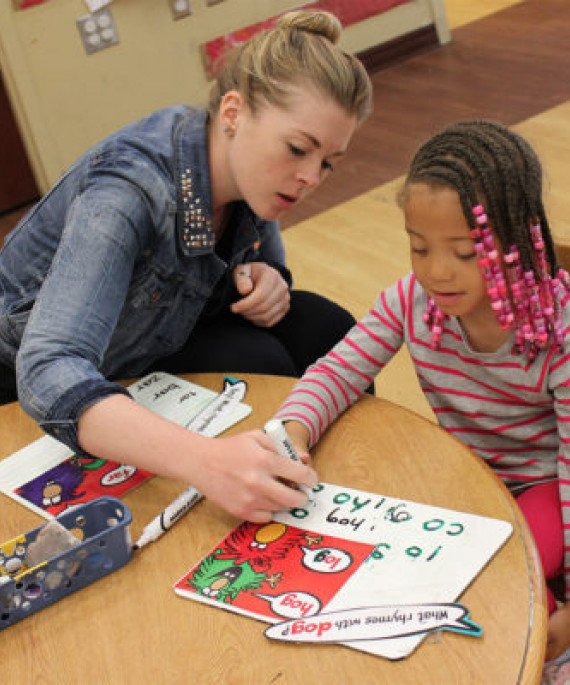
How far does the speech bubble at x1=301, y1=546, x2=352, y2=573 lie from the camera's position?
0.96 meters

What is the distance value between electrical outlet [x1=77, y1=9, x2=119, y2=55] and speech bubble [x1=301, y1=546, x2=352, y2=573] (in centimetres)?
355

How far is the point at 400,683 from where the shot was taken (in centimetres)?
81

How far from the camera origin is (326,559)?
3.19 ft

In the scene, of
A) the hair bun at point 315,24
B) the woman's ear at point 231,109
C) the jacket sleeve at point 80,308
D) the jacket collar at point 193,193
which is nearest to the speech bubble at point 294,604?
the jacket sleeve at point 80,308

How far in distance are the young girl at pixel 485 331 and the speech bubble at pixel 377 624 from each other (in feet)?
0.93

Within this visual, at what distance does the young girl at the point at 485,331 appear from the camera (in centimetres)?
112

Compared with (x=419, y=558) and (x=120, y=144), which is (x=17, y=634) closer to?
(x=419, y=558)

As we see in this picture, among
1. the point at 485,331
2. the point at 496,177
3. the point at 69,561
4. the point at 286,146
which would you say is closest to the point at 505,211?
the point at 496,177

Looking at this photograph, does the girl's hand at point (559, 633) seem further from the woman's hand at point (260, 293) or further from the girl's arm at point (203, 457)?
the woman's hand at point (260, 293)

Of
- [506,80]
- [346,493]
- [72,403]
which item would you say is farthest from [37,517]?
[506,80]

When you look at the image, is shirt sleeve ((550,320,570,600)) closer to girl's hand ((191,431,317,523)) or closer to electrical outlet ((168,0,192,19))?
girl's hand ((191,431,317,523))

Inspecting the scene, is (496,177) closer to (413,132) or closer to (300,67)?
(300,67)

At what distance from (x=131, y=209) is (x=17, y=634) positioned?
0.63 metres

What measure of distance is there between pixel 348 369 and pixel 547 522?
0.34 meters
